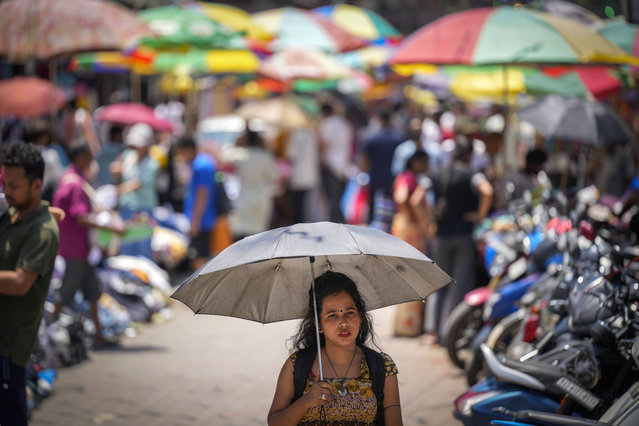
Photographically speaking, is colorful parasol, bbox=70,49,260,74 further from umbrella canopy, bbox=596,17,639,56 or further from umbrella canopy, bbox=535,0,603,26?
umbrella canopy, bbox=596,17,639,56

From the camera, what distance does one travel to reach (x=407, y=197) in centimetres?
1018

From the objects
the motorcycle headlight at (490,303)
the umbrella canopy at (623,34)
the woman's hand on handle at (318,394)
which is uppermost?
the umbrella canopy at (623,34)

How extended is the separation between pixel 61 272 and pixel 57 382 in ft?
5.66

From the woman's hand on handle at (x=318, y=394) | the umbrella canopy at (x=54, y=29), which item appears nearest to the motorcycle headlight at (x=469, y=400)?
the woman's hand on handle at (x=318, y=394)

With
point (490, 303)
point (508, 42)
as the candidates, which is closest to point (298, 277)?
point (490, 303)

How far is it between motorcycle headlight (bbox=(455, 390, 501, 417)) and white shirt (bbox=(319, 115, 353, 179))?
11.4 m

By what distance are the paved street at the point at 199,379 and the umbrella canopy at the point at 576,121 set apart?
9.04ft

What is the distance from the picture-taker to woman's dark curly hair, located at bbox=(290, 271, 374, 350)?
14.3 feet

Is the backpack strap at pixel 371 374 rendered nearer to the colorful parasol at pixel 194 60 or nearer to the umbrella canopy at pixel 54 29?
the umbrella canopy at pixel 54 29

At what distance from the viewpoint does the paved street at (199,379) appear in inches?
288

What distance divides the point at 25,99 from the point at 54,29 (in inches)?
146

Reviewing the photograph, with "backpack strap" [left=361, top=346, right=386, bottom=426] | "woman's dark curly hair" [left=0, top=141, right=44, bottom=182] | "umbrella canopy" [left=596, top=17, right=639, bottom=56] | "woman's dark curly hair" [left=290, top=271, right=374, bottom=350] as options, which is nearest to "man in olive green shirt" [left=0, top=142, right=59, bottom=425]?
"woman's dark curly hair" [left=0, top=141, right=44, bottom=182]

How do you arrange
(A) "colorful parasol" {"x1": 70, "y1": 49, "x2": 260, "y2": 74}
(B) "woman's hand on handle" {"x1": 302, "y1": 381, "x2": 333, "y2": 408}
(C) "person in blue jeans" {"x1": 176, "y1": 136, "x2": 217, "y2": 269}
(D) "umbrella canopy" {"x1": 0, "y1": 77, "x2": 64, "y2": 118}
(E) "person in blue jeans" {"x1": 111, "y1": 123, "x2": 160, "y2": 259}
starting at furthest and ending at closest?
1. (A) "colorful parasol" {"x1": 70, "y1": 49, "x2": 260, "y2": 74}
2. (C) "person in blue jeans" {"x1": 176, "y1": 136, "x2": 217, "y2": 269}
3. (D) "umbrella canopy" {"x1": 0, "y1": 77, "x2": 64, "y2": 118}
4. (E) "person in blue jeans" {"x1": 111, "y1": 123, "x2": 160, "y2": 259}
5. (B) "woman's hand on handle" {"x1": 302, "y1": 381, "x2": 333, "y2": 408}

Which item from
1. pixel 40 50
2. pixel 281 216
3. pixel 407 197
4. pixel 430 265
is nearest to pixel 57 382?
pixel 40 50
